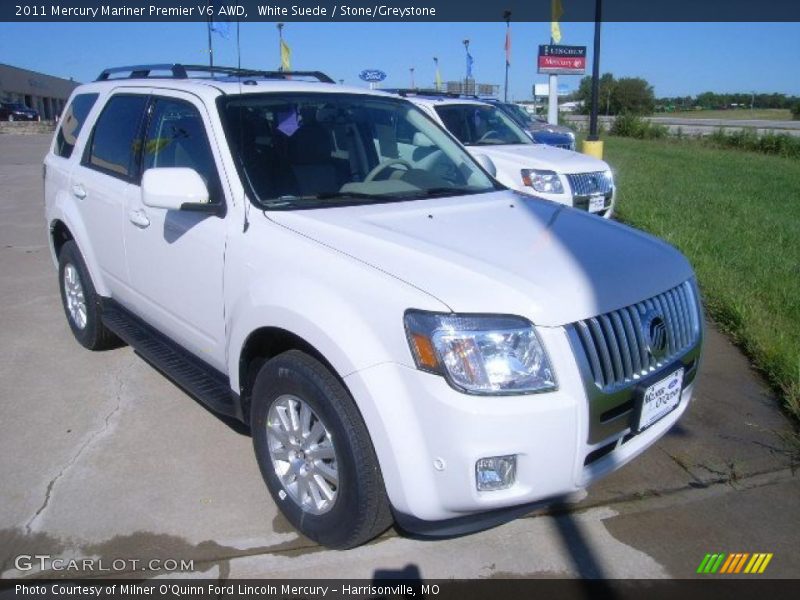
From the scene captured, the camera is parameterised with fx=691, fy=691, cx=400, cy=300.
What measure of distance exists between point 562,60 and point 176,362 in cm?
2137

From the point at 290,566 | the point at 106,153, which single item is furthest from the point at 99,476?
the point at 106,153

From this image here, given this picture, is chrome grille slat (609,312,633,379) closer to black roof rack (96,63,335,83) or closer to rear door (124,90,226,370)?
rear door (124,90,226,370)

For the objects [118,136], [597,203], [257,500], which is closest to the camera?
[257,500]

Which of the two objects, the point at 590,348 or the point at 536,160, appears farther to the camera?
the point at 536,160

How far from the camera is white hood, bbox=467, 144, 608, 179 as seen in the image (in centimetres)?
815

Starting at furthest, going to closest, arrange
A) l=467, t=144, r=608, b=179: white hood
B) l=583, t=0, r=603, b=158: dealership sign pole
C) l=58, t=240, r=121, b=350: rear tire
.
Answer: l=583, t=0, r=603, b=158: dealership sign pole → l=467, t=144, r=608, b=179: white hood → l=58, t=240, r=121, b=350: rear tire

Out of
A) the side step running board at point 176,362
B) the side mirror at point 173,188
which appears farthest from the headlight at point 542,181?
the side mirror at point 173,188

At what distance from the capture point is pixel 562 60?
22406 mm

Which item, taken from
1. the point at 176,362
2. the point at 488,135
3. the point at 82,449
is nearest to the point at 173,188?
the point at 176,362

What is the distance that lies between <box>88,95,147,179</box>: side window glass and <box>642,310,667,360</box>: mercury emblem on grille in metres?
2.96

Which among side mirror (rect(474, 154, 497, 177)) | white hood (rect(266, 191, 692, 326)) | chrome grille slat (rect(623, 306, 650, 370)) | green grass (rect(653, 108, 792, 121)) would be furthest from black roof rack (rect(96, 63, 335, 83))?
green grass (rect(653, 108, 792, 121))

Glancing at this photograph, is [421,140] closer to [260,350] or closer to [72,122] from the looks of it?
[260,350]

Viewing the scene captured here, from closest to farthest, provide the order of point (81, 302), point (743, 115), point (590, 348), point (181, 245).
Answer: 1. point (590, 348)
2. point (181, 245)
3. point (81, 302)
4. point (743, 115)

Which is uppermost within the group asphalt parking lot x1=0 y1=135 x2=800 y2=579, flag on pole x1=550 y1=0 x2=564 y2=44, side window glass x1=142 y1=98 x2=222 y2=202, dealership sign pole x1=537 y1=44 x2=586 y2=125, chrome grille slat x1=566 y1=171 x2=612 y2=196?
flag on pole x1=550 y1=0 x2=564 y2=44
